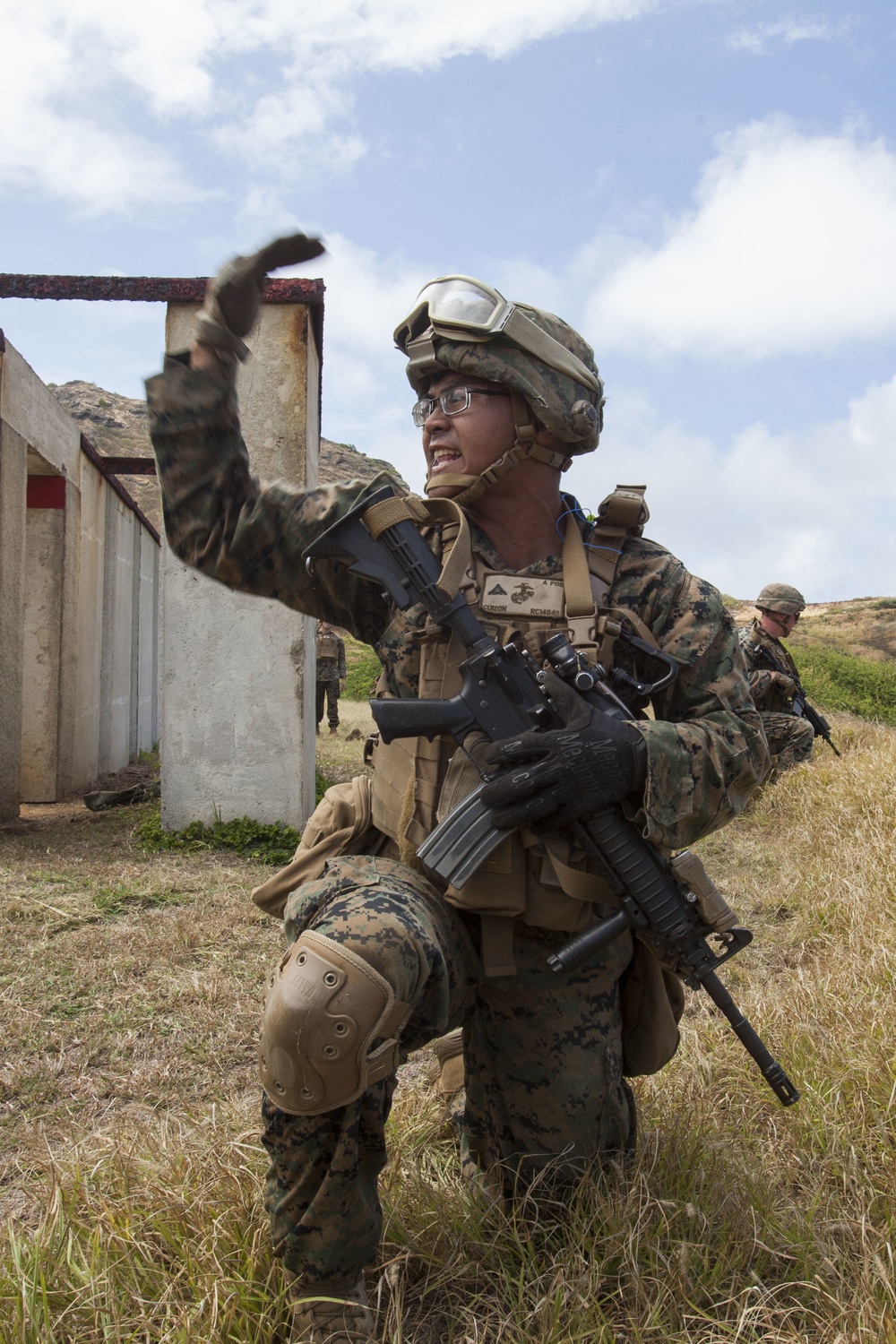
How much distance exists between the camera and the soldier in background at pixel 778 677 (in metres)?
8.37

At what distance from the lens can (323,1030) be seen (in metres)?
1.68

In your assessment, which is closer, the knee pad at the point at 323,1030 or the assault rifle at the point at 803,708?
the knee pad at the point at 323,1030

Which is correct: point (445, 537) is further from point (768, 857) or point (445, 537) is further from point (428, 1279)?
point (768, 857)

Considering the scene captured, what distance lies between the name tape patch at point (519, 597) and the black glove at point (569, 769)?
0.30m

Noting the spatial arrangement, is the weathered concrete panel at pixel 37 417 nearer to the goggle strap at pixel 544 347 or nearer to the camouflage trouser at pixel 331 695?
the camouflage trouser at pixel 331 695

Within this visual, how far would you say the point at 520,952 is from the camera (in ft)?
7.47

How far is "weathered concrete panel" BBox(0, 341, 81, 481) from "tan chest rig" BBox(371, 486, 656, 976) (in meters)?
5.27

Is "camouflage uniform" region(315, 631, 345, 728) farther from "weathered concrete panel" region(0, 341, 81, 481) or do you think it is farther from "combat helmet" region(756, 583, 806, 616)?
"combat helmet" region(756, 583, 806, 616)

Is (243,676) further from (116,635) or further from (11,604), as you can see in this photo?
(116,635)

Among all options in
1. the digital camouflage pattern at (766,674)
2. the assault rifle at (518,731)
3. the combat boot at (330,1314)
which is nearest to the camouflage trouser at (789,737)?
the digital camouflage pattern at (766,674)

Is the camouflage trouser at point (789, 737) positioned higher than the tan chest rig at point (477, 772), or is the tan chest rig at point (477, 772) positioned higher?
the tan chest rig at point (477, 772)

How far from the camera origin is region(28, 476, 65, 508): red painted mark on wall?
7969 millimetres

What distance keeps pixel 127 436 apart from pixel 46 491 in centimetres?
3575

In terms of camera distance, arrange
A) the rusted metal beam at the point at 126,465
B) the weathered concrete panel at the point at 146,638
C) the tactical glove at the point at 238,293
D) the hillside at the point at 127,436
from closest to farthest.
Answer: the tactical glove at the point at 238,293 < the rusted metal beam at the point at 126,465 < the weathered concrete panel at the point at 146,638 < the hillside at the point at 127,436
